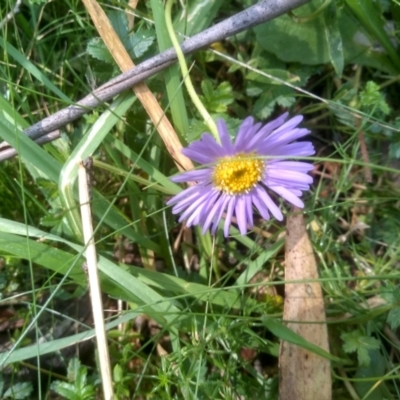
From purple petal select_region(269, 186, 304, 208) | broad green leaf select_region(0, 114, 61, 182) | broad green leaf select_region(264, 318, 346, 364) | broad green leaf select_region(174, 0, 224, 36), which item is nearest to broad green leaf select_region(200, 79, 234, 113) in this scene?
broad green leaf select_region(174, 0, 224, 36)

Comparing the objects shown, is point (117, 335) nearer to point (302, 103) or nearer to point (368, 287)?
point (368, 287)

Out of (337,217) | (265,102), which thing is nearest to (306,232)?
(337,217)

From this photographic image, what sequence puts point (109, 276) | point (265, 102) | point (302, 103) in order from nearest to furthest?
point (109, 276), point (265, 102), point (302, 103)

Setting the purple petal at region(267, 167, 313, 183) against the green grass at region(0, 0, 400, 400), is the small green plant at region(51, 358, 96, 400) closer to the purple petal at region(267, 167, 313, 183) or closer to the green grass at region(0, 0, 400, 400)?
the green grass at region(0, 0, 400, 400)

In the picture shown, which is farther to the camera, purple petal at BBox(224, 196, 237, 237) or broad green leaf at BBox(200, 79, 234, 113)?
broad green leaf at BBox(200, 79, 234, 113)

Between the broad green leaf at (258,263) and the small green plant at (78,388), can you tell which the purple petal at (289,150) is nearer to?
the broad green leaf at (258,263)

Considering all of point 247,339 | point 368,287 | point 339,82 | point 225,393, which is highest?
point 339,82

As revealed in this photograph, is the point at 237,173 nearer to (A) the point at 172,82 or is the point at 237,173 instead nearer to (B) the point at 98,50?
(A) the point at 172,82
